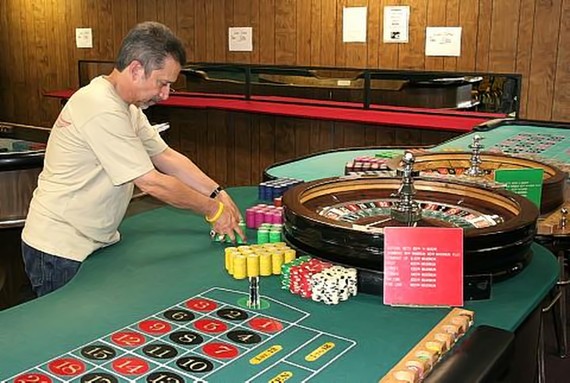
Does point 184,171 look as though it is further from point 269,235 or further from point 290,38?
point 290,38

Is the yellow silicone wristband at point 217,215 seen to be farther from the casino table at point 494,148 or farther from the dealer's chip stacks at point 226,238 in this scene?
the casino table at point 494,148

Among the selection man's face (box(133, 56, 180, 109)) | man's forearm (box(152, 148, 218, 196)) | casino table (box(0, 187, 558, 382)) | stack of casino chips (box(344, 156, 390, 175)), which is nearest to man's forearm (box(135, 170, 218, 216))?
casino table (box(0, 187, 558, 382))

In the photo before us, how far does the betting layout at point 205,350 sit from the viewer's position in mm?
1236

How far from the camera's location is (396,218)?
181cm

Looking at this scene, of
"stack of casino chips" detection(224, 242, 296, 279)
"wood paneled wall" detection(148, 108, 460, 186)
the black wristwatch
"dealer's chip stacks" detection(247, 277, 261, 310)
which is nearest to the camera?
"dealer's chip stacks" detection(247, 277, 261, 310)

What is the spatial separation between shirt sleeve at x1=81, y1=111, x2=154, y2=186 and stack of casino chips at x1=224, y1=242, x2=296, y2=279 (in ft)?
1.55

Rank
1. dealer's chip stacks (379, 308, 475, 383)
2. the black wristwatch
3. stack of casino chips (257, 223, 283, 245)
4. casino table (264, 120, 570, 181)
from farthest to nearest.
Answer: casino table (264, 120, 570, 181)
the black wristwatch
stack of casino chips (257, 223, 283, 245)
dealer's chip stacks (379, 308, 475, 383)

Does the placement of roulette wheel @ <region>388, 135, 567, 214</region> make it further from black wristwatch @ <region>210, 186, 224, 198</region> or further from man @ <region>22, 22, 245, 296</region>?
man @ <region>22, 22, 245, 296</region>

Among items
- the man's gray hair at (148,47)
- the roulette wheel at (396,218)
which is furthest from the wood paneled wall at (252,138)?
the man's gray hair at (148,47)

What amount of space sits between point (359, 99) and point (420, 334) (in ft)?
15.0

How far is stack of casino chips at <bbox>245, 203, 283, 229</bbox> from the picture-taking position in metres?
2.12

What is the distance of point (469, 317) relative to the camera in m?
1.46

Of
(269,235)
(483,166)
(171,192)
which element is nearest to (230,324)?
(269,235)

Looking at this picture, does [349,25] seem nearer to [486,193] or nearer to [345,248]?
[486,193]
